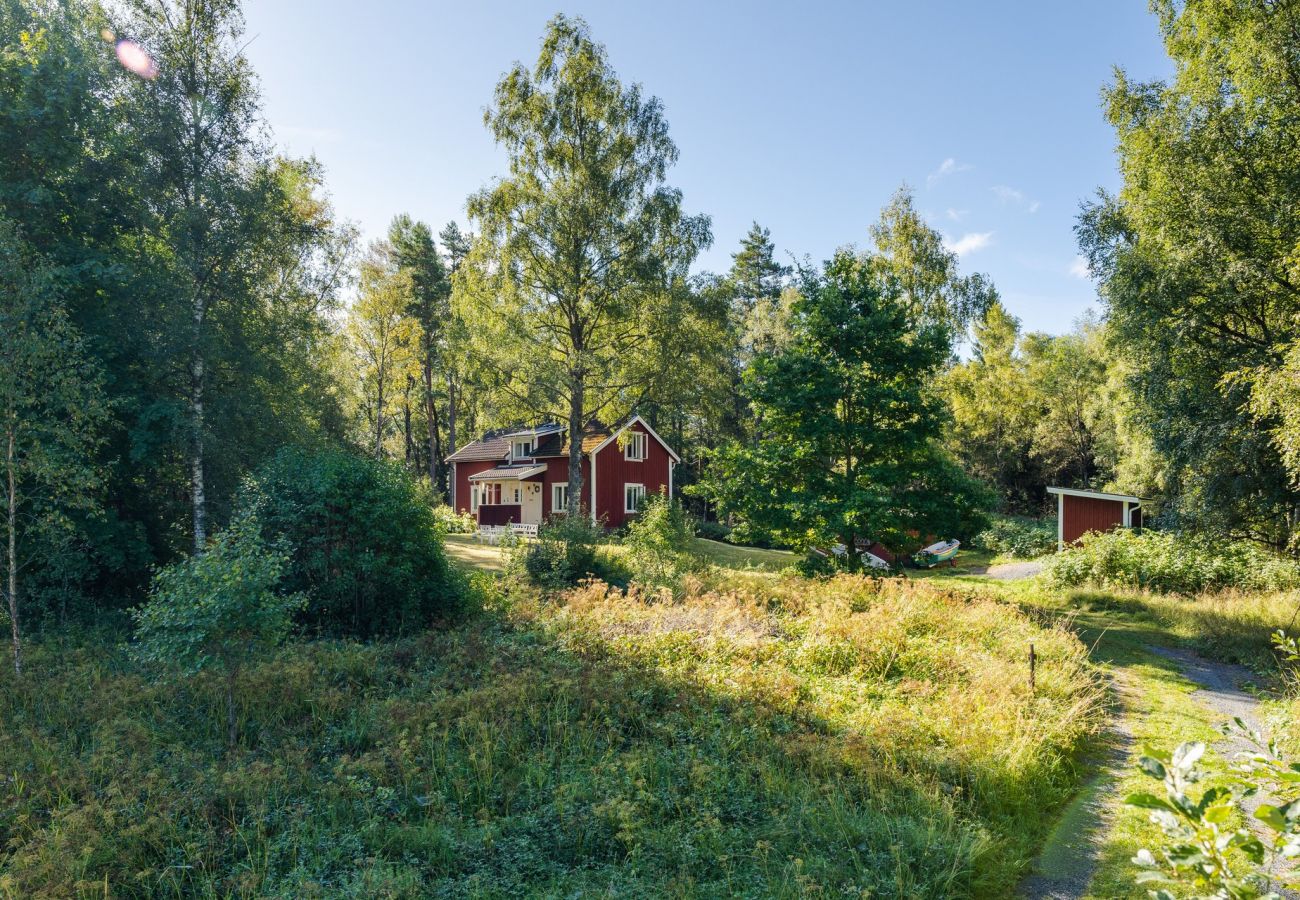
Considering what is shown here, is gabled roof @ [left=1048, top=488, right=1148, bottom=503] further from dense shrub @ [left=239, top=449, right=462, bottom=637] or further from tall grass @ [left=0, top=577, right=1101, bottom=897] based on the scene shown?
dense shrub @ [left=239, top=449, right=462, bottom=637]

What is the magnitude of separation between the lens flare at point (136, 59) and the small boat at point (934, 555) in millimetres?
27125

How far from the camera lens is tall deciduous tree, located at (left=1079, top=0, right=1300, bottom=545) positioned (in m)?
12.5

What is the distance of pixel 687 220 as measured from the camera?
23.3 metres

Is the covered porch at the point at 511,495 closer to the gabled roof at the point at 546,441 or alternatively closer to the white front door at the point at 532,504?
the white front door at the point at 532,504

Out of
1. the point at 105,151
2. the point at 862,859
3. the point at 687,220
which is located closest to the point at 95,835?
the point at 862,859

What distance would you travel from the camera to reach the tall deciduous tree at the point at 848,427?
1475cm

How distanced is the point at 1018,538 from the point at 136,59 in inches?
1309

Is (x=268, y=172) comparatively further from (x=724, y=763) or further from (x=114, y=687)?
(x=724, y=763)

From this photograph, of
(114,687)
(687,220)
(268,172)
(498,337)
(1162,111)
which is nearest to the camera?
(114,687)

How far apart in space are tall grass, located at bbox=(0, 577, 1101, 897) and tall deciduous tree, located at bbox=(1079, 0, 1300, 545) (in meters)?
6.10

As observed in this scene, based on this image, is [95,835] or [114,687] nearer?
[95,835]

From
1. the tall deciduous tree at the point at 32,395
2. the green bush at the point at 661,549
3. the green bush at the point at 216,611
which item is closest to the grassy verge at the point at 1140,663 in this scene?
the green bush at the point at 661,549

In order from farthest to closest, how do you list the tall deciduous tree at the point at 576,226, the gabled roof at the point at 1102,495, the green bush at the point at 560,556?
the gabled roof at the point at 1102,495, the tall deciduous tree at the point at 576,226, the green bush at the point at 560,556

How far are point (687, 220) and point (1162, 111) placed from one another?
1311cm
